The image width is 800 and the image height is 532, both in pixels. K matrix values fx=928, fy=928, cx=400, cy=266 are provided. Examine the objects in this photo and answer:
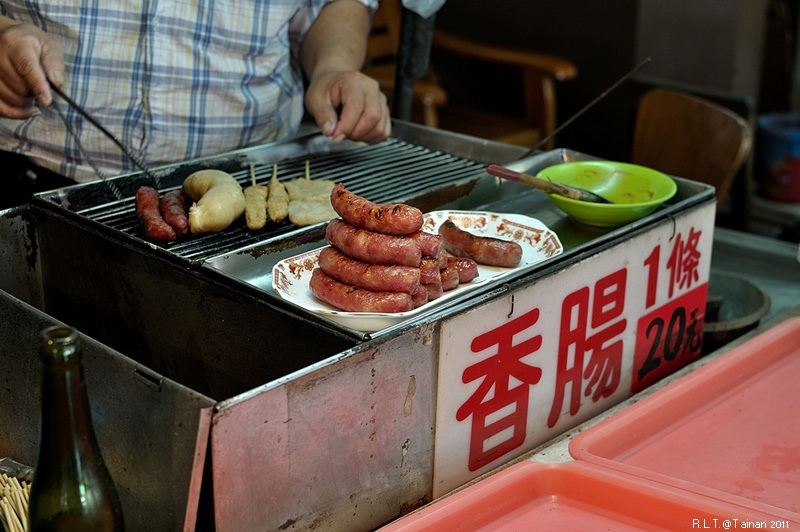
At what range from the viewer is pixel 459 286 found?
1.86 meters

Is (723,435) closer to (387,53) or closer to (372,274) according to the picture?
(372,274)

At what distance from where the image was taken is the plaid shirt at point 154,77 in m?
2.58

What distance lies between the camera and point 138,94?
2654mm

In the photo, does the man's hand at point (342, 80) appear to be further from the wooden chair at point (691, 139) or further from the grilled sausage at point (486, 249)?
the wooden chair at point (691, 139)

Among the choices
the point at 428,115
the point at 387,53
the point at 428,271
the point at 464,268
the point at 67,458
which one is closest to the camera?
the point at 67,458

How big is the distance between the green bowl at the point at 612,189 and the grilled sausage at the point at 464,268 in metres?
0.46

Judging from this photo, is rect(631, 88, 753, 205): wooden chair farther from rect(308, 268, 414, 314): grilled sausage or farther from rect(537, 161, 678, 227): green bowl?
rect(308, 268, 414, 314): grilled sausage

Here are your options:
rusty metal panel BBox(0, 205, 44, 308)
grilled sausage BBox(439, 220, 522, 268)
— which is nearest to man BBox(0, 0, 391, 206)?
rusty metal panel BBox(0, 205, 44, 308)

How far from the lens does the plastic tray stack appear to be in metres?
1.59

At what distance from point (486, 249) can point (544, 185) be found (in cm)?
38

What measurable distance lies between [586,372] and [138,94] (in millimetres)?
1499

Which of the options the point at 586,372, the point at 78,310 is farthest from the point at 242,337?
the point at 586,372

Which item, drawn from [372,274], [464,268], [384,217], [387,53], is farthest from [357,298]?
[387,53]

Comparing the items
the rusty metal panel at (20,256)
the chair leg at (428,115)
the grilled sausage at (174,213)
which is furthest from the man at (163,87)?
the chair leg at (428,115)
